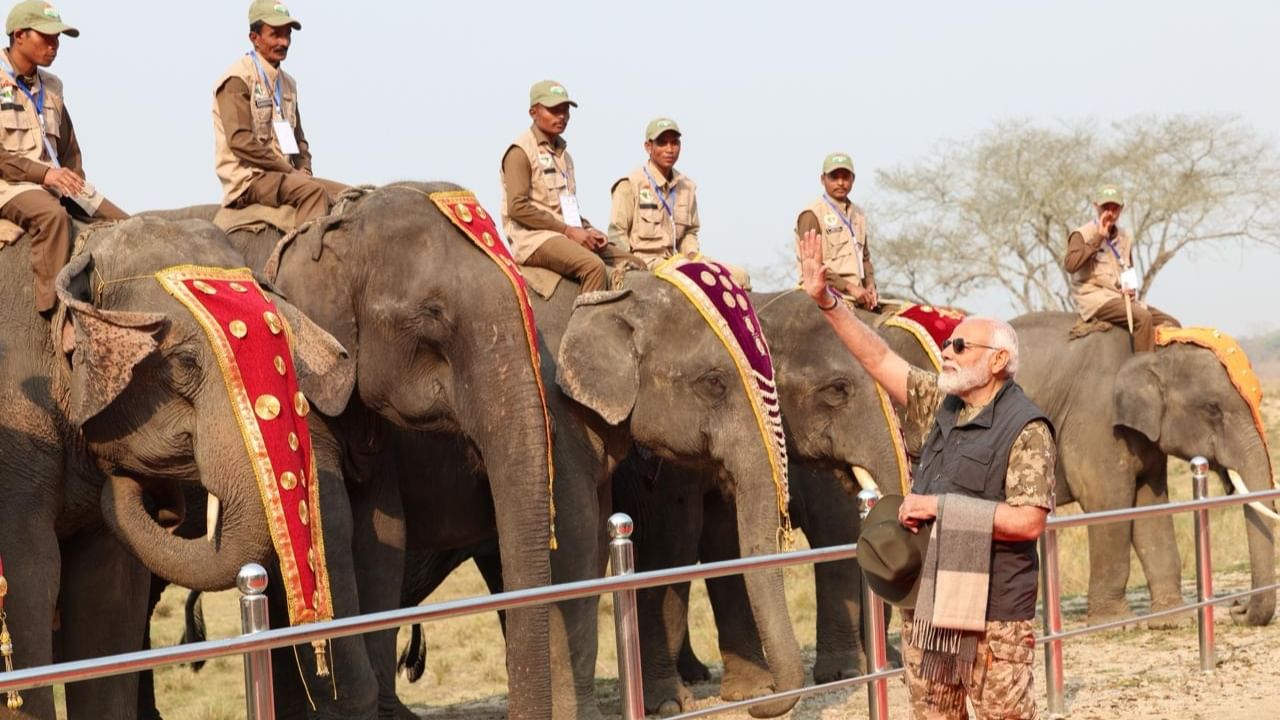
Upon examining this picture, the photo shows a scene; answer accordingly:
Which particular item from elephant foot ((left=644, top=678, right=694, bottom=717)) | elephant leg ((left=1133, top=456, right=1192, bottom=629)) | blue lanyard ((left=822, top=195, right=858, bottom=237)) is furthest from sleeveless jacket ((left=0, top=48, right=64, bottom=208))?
elephant leg ((left=1133, top=456, right=1192, bottom=629))

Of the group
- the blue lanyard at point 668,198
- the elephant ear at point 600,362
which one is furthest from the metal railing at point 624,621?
the blue lanyard at point 668,198

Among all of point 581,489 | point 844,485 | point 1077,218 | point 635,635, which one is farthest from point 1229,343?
point 1077,218

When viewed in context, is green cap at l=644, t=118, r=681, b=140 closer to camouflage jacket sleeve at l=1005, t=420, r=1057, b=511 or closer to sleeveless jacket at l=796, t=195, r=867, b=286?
sleeveless jacket at l=796, t=195, r=867, b=286

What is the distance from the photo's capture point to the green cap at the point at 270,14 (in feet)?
34.5

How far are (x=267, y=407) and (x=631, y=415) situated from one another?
10.5ft

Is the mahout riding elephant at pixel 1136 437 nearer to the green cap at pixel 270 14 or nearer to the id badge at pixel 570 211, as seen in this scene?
the id badge at pixel 570 211

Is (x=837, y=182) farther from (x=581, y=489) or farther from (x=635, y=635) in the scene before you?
(x=635, y=635)

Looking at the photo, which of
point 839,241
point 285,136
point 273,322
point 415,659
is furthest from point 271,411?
point 839,241

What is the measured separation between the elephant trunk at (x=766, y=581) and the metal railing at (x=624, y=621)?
472mm

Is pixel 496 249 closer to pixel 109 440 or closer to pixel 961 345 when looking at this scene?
pixel 109 440

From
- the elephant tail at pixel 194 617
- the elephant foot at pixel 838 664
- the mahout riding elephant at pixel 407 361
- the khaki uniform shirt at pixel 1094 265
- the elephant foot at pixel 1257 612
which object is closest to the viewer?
the mahout riding elephant at pixel 407 361

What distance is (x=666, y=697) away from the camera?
39.0ft

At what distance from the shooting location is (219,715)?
13602 mm

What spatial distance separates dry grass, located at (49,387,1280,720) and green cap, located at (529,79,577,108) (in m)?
3.74
